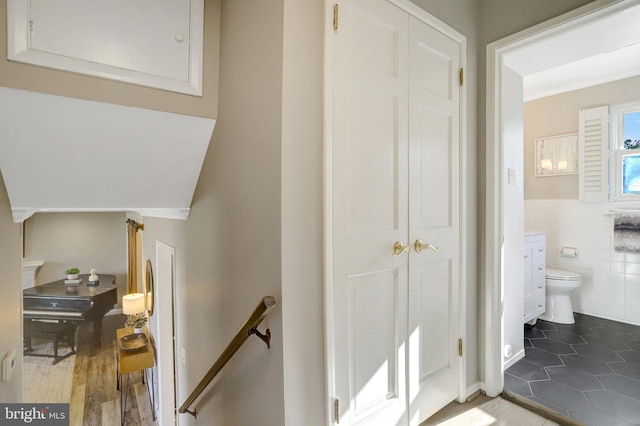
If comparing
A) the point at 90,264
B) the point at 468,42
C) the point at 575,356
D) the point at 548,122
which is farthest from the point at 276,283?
the point at 90,264

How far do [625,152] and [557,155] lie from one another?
59 centimetres

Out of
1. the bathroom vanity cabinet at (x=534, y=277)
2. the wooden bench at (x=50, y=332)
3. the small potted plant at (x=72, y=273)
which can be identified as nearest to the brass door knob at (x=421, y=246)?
the bathroom vanity cabinet at (x=534, y=277)

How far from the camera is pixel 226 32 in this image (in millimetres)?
1669

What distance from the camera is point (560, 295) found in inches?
129

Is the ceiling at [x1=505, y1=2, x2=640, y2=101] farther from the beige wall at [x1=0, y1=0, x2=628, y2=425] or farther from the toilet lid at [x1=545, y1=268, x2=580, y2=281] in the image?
the toilet lid at [x1=545, y1=268, x2=580, y2=281]

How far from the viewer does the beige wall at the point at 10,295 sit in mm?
1719

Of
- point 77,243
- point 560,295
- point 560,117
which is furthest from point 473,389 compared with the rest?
point 77,243

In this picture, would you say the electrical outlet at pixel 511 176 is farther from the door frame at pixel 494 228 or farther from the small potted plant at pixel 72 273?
the small potted plant at pixel 72 273

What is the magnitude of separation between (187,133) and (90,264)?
21.6 feet

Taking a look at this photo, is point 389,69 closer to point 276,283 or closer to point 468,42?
point 468,42

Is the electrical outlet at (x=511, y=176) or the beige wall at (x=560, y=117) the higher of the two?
the beige wall at (x=560, y=117)

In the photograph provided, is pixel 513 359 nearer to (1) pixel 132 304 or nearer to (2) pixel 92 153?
(2) pixel 92 153

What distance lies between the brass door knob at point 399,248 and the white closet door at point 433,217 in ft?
0.31

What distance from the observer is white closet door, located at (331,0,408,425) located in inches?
52.4
